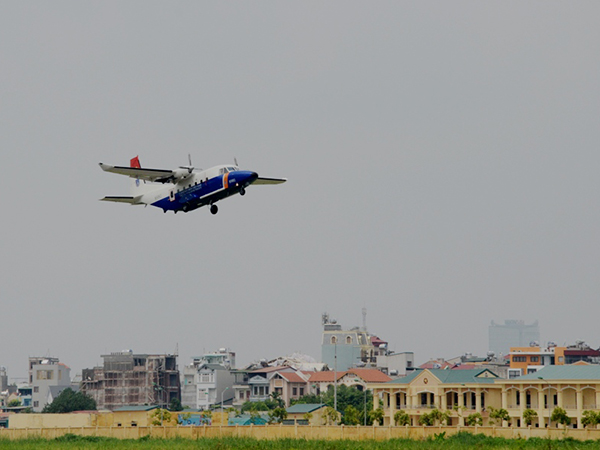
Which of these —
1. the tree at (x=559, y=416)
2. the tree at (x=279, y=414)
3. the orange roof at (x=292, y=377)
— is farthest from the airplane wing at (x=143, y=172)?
the orange roof at (x=292, y=377)

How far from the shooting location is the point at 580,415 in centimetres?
7850

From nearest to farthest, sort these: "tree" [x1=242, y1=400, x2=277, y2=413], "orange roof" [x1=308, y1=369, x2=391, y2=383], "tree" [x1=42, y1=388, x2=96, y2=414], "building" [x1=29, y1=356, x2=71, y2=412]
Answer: "tree" [x1=242, y1=400, x2=277, y2=413] < "tree" [x1=42, y1=388, x2=96, y2=414] < "orange roof" [x1=308, y1=369, x2=391, y2=383] < "building" [x1=29, y1=356, x2=71, y2=412]

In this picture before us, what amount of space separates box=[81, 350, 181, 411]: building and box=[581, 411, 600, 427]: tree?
7976 centimetres

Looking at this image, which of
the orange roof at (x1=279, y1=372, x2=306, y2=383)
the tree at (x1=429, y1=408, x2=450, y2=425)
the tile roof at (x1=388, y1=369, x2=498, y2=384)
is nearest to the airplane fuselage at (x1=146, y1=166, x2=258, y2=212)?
the tree at (x1=429, y1=408, x2=450, y2=425)

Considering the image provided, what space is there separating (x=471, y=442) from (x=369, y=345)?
419ft

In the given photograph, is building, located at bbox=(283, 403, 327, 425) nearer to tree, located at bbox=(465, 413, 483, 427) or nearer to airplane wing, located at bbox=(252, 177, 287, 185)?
tree, located at bbox=(465, 413, 483, 427)

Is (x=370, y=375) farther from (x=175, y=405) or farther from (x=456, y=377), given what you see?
(x=456, y=377)

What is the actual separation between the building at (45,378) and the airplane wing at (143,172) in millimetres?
107321

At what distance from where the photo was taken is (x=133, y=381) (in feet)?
476

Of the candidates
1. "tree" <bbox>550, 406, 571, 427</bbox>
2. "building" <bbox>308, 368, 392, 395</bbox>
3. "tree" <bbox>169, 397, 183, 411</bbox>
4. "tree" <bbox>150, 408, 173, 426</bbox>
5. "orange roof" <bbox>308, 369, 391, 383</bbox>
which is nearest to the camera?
"tree" <bbox>550, 406, 571, 427</bbox>

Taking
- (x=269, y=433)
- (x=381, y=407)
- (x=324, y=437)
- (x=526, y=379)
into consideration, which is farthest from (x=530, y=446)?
(x=381, y=407)

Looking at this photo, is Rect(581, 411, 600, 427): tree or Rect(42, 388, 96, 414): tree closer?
Rect(581, 411, 600, 427): tree

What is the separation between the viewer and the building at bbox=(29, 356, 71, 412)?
6339 inches

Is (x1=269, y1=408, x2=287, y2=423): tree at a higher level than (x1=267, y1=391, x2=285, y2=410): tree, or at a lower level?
higher
